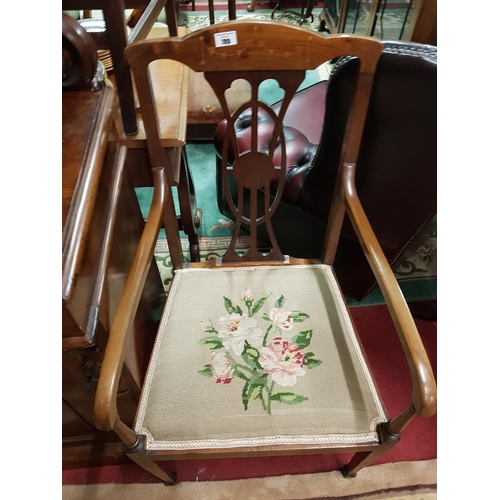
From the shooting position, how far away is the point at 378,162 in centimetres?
90

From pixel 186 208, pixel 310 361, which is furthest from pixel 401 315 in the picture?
pixel 186 208

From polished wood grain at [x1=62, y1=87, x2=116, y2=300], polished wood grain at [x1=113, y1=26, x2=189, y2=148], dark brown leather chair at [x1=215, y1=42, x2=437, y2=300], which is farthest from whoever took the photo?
polished wood grain at [x1=113, y1=26, x2=189, y2=148]

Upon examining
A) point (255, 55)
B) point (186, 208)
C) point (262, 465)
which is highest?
point (255, 55)

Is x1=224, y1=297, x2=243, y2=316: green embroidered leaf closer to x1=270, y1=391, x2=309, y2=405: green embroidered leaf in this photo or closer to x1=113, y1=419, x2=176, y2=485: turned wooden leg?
x1=270, y1=391, x2=309, y2=405: green embroidered leaf

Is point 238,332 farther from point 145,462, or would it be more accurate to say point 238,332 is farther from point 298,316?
point 145,462

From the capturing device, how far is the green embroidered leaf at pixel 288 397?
2.44 ft

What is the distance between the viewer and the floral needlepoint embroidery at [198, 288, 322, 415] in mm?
763

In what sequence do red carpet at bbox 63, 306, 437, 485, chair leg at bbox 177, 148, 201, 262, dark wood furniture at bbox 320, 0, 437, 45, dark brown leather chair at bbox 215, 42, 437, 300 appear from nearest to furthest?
dark brown leather chair at bbox 215, 42, 437, 300 < red carpet at bbox 63, 306, 437, 485 < chair leg at bbox 177, 148, 201, 262 < dark wood furniture at bbox 320, 0, 437, 45

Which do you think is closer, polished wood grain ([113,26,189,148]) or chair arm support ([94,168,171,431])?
chair arm support ([94,168,171,431])

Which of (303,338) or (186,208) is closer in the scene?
(303,338)

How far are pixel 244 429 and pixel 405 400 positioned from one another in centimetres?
70

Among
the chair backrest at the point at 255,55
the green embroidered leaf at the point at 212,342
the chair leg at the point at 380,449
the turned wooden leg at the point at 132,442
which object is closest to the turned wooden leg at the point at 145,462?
the turned wooden leg at the point at 132,442

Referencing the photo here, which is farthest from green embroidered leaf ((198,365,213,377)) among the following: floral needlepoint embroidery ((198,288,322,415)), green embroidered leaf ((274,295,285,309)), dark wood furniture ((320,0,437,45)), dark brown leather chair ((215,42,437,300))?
dark wood furniture ((320,0,437,45))

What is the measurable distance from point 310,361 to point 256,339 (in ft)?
0.42
